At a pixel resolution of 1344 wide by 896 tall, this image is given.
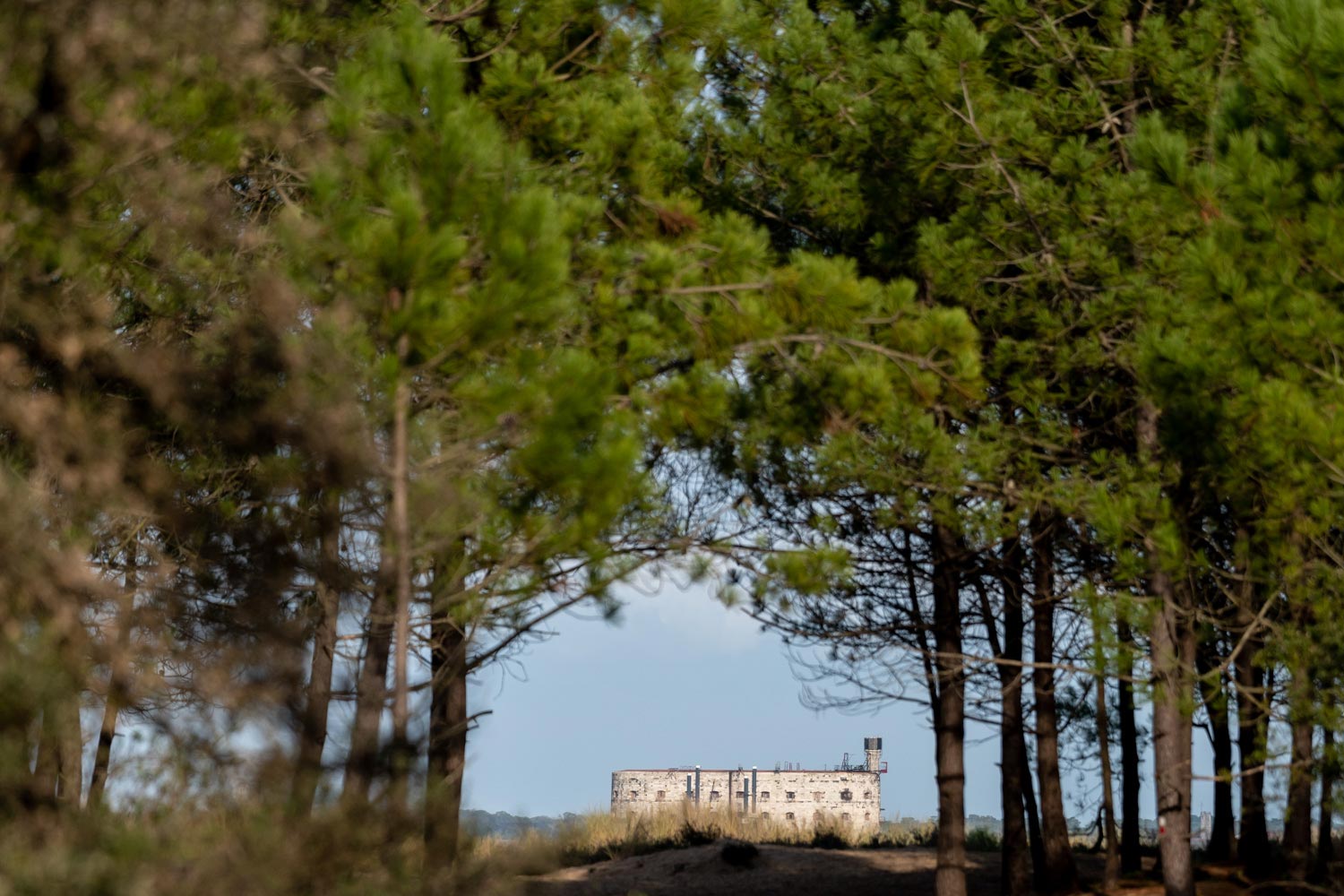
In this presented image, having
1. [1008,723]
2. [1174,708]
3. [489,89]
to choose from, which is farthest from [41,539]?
[1008,723]

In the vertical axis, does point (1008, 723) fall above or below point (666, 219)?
below

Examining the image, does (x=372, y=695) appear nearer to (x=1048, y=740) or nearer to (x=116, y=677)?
(x=116, y=677)

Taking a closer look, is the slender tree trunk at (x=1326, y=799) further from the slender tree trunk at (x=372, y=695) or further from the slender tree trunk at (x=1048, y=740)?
the slender tree trunk at (x=372, y=695)

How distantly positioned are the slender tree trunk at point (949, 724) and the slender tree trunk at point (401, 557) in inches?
225

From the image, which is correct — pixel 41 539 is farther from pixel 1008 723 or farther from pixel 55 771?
pixel 1008 723

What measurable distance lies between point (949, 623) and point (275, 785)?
6.70 metres

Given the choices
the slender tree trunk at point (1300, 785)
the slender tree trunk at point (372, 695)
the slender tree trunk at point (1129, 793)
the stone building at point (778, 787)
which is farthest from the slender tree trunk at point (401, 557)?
the stone building at point (778, 787)

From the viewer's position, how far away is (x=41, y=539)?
6.75 meters

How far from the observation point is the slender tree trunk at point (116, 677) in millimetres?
6734

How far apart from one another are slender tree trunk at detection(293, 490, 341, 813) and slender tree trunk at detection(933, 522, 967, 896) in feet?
15.7

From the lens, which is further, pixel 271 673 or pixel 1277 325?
pixel 1277 325

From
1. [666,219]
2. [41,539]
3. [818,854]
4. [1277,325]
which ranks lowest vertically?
[818,854]

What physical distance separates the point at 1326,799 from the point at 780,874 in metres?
6.97

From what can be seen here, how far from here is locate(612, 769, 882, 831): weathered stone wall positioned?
5241 cm
